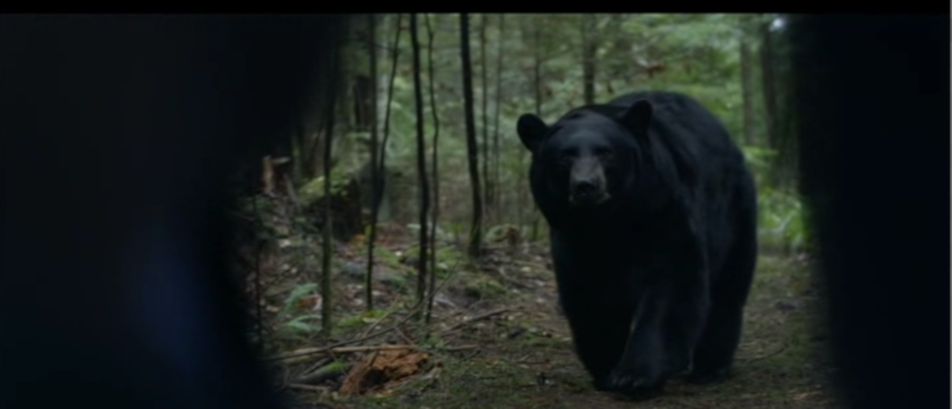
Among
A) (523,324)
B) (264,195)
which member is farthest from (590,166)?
(264,195)

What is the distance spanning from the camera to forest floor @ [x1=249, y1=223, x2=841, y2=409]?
570 centimetres

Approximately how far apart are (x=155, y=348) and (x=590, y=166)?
213 centimetres

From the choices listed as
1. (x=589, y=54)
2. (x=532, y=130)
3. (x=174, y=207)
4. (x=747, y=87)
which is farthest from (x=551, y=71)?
(x=174, y=207)

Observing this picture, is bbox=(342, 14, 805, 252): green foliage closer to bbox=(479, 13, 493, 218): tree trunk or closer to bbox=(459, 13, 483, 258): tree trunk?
bbox=(479, 13, 493, 218): tree trunk

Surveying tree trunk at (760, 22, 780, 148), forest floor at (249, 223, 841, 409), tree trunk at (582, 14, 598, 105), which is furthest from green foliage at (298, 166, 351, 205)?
tree trunk at (760, 22, 780, 148)

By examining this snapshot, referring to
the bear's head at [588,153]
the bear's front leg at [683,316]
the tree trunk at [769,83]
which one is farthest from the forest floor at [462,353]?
the tree trunk at [769,83]

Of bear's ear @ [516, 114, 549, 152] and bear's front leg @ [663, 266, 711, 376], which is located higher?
bear's ear @ [516, 114, 549, 152]

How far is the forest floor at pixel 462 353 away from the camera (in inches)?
224

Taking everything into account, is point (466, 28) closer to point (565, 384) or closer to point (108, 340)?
point (565, 384)

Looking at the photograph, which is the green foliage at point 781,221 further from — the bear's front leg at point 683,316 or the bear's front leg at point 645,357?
the bear's front leg at point 645,357

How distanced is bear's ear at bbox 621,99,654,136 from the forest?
127cm

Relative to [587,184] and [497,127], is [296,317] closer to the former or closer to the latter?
[587,184]

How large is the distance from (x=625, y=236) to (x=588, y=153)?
0.50m

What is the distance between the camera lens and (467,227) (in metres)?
9.77
